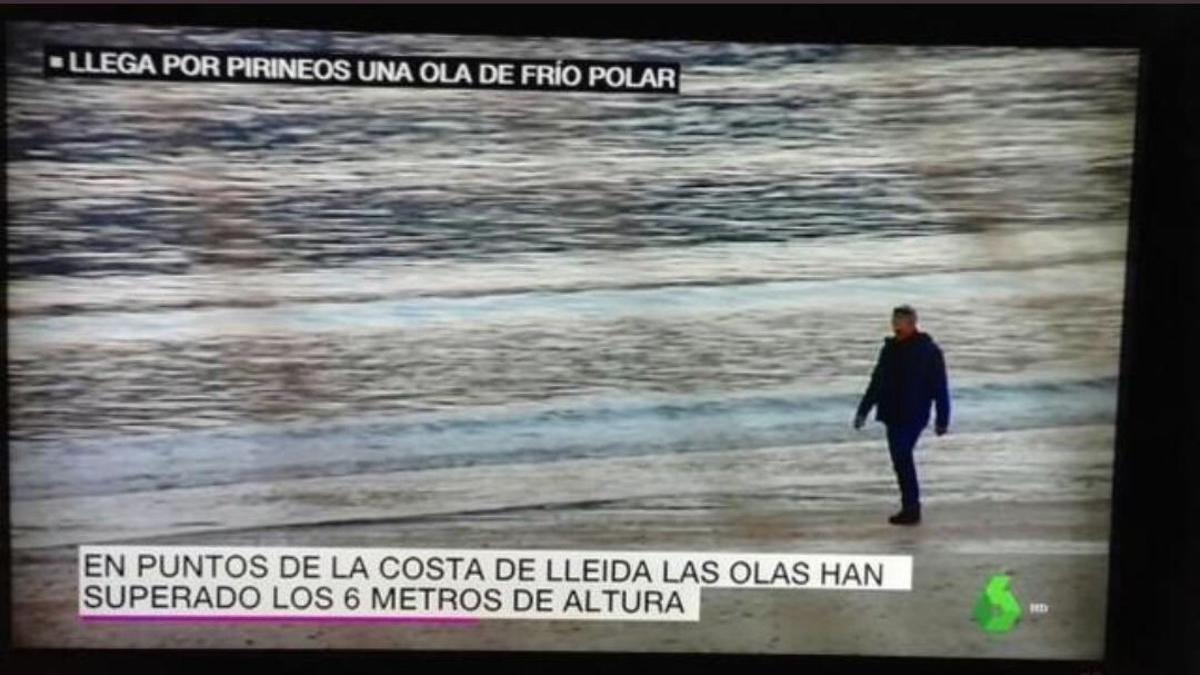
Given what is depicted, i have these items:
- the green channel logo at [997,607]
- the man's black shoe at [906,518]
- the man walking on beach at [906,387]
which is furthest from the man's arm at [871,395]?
the green channel logo at [997,607]

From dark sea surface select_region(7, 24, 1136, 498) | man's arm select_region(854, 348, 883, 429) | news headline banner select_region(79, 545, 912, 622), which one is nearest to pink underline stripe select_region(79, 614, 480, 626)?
news headline banner select_region(79, 545, 912, 622)

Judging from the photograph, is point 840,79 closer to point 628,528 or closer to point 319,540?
point 628,528

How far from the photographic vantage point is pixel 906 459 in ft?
5.17

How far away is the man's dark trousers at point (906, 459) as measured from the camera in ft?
5.16

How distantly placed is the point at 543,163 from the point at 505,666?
0.53 metres

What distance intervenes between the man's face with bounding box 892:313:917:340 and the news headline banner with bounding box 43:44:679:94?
0.33 m

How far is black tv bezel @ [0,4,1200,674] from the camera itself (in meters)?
1.51

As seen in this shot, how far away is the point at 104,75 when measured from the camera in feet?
4.92

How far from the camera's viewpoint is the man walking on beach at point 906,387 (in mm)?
1562

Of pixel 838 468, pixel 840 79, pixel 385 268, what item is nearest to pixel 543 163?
pixel 385 268

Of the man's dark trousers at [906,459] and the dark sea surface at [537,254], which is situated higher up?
the dark sea surface at [537,254]

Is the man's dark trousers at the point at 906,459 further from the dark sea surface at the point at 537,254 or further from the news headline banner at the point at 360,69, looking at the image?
the news headline banner at the point at 360,69

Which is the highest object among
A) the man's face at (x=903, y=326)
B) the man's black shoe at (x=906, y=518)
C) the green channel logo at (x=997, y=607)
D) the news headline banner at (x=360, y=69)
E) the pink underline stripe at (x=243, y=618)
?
the news headline banner at (x=360, y=69)

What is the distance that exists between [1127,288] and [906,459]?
0.95ft
